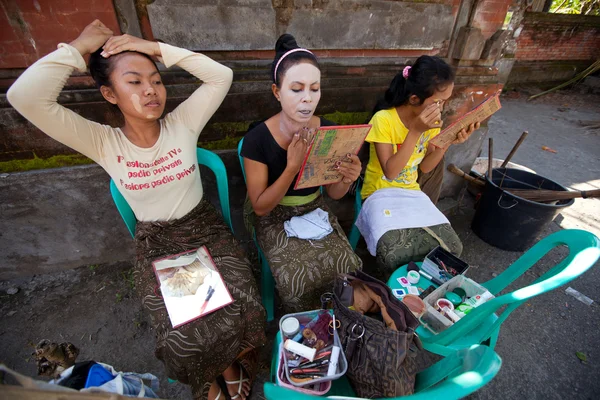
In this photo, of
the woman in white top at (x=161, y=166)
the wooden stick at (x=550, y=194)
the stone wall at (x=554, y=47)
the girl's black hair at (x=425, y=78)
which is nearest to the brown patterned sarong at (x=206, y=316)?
the woman in white top at (x=161, y=166)

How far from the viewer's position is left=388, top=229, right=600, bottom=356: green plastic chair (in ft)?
3.48

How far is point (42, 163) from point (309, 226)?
81.3 inches

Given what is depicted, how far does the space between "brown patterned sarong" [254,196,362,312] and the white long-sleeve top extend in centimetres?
62

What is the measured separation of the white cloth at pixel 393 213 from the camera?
2068 millimetres

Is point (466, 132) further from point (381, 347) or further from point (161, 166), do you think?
point (161, 166)

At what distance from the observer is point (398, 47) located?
2.64 metres

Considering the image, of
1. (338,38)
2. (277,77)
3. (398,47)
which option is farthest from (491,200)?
(277,77)

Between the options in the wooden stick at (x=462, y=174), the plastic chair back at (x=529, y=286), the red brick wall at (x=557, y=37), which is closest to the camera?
the plastic chair back at (x=529, y=286)

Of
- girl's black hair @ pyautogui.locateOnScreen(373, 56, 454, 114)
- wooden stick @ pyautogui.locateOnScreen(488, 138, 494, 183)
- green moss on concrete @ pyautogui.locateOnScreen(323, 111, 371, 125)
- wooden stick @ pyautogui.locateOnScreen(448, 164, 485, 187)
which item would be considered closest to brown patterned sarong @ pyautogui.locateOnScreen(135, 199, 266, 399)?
green moss on concrete @ pyautogui.locateOnScreen(323, 111, 371, 125)

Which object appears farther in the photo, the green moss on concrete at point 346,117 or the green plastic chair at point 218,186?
the green moss on concrete at point 346,117

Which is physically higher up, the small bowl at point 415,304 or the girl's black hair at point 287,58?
the girl's black hair at point 287,58

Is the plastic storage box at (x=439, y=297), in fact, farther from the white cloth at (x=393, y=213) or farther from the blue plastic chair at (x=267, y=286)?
A: the blue plastic chair at (x=267, y=286)

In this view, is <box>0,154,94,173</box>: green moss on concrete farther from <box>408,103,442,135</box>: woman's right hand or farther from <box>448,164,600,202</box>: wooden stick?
<box>448,164,600,202</box>: wooden stick

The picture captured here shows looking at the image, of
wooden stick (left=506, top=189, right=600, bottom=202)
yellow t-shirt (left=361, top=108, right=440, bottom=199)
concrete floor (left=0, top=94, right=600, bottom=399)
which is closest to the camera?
concrete floor (left=0, top=94, right=600, bottom=399)
